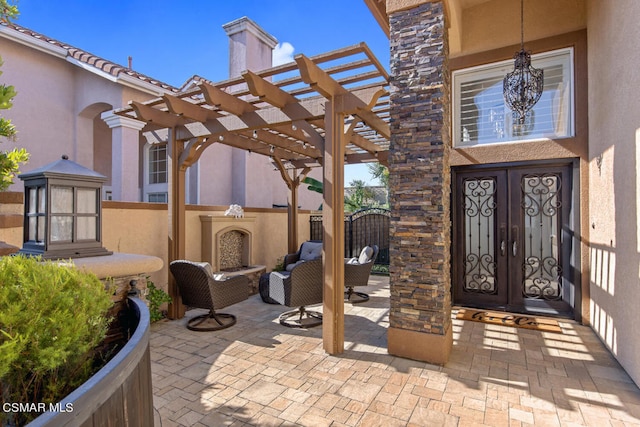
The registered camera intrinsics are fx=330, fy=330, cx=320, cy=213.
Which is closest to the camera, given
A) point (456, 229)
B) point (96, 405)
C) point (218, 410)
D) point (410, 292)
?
point (96, 405)

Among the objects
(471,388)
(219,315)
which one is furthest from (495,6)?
(219,315)

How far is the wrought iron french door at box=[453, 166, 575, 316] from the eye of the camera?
18.5 ft

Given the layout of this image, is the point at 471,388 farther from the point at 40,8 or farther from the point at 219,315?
the point at 40,8

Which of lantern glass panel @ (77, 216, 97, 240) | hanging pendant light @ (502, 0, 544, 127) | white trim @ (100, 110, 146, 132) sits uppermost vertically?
white trim @ (100, 110, 146, 132)

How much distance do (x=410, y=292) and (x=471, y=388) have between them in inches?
45.5

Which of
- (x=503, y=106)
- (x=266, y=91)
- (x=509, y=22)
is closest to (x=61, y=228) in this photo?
(x=266, y=91)

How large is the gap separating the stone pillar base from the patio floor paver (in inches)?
3.9

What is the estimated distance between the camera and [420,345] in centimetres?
397

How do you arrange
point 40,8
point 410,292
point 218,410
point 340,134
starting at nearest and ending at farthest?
point 218,410 → point 410,292 → point 340,134 → point 40,8

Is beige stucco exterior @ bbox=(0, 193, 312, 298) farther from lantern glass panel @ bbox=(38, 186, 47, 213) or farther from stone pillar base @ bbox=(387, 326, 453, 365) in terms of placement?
stone pillar base @ bbox=(387, 326, 453, 365)

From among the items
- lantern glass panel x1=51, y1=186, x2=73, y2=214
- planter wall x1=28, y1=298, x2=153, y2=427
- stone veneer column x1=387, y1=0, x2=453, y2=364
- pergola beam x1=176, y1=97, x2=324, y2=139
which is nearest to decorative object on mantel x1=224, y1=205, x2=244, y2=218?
pergola beam x1=176, y1=97, x2=324, y2=139

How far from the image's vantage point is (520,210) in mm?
5863

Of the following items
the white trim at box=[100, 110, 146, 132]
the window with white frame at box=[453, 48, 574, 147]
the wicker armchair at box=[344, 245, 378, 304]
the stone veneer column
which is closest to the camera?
the stone veneer column

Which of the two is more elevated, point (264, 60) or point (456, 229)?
point (264, 60)
